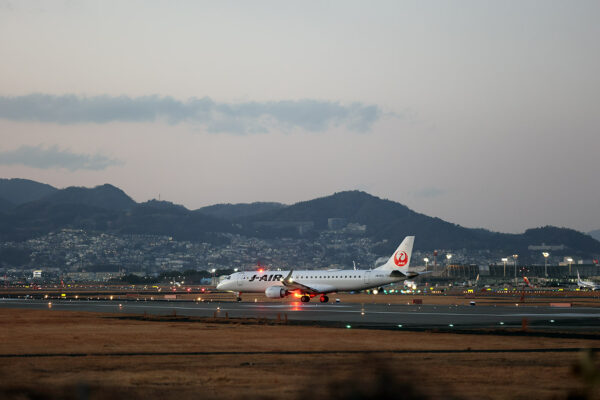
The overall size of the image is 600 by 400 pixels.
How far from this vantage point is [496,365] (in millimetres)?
25109

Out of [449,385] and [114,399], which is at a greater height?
[114,399]

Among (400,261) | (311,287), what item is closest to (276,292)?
(311,287)

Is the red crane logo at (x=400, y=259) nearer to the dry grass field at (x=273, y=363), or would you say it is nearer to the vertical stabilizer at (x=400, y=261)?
the vertical stabilizer at (x=400, y=261)

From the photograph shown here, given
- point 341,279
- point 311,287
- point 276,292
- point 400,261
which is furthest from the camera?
point 400,261

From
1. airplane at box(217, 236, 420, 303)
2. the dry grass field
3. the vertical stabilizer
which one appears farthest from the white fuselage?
the dry grass field

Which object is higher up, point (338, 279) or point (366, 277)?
point (366, 277)

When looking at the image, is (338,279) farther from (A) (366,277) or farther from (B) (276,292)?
(B) (276,292)

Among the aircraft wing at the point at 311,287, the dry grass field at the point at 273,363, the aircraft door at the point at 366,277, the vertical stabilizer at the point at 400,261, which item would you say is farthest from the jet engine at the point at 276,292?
the dry grass field at the point at 273,363

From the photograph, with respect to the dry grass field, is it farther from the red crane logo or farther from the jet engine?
the red crane logo

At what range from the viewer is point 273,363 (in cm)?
2588

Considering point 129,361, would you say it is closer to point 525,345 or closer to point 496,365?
point 496,365

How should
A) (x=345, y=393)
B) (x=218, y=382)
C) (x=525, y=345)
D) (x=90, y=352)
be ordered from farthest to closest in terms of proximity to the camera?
(x=525, y=345) → (x=90, y=352) → (x=218, y=382) → (x=345, y=393)

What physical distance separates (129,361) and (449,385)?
439 inches

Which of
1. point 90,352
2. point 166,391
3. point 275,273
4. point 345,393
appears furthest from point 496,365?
point 275,273
